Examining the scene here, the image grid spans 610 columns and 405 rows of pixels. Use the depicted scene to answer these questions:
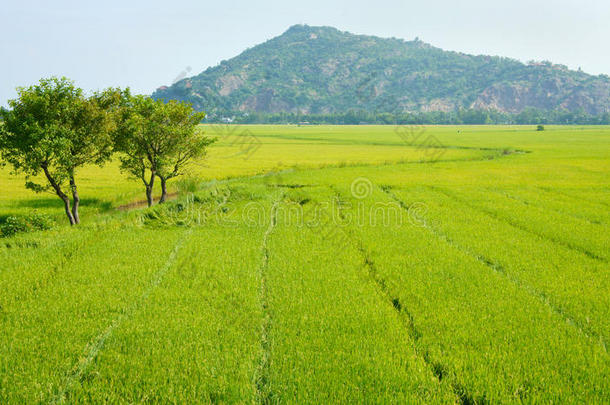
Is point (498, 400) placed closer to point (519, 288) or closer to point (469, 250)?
point (519, 288)

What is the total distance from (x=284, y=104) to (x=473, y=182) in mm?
153315

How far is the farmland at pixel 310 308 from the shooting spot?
14.3ft

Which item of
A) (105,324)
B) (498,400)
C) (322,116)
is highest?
(322,116)

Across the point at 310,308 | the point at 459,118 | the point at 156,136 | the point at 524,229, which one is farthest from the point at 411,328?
the point at 459,118

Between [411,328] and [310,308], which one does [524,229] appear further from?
[310,308]

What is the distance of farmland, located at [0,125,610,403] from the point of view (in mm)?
4359

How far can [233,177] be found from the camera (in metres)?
24.6

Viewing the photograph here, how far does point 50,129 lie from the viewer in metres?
11.5

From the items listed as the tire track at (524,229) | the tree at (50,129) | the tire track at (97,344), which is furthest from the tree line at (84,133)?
the tire track at (524,229)

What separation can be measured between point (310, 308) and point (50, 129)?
1092 centimetres

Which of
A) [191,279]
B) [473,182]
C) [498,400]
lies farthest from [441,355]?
[473,182]

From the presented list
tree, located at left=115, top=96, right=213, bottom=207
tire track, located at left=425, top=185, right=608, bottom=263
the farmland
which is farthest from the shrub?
tire track, located at left=425, top=185, right=608, bottom=263

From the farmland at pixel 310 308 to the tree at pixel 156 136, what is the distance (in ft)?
10.1

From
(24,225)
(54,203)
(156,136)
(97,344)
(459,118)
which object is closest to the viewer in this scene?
(97,344)
